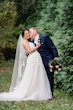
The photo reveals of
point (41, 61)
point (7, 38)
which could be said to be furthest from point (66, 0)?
point (7, 38)

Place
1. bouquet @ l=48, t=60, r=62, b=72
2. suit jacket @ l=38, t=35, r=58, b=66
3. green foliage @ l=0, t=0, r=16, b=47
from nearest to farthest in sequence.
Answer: bouquet @ l=48, t=60, r=62, b=72 → suit jacket @ l=38, t=35, r=58, b=66 → green foliage @ l=0, t=0, r=16, b=47

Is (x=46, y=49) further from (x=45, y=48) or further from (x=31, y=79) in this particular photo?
(x=31, y=79)

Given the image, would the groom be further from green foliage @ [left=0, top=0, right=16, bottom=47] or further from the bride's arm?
green foliage @ [left=0, top=0, right=16, bottom=47]

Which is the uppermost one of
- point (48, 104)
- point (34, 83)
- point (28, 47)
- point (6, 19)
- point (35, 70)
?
point (28, 47)

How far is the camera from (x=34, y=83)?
35.8 ft

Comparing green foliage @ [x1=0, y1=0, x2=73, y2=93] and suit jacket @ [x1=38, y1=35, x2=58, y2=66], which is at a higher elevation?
suit jacket @ [x1=38, y1=35, x2=58, y2=66]

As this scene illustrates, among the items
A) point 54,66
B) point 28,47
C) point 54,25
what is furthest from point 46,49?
point 54,25

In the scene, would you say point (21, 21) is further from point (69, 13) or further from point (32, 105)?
point (32, 105)

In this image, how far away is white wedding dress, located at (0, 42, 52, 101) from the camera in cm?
1081

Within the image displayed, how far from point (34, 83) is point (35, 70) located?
1.19ft

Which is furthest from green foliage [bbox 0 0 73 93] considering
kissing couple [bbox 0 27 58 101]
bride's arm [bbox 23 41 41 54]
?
bride's arm [bbox 23 41 41 54]

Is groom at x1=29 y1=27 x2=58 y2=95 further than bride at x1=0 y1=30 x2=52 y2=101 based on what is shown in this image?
Yes

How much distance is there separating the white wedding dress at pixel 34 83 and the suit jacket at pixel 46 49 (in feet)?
0.49

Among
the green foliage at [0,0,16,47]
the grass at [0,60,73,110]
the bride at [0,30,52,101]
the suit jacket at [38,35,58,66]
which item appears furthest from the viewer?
the green foliage at [0,0,16,47]
